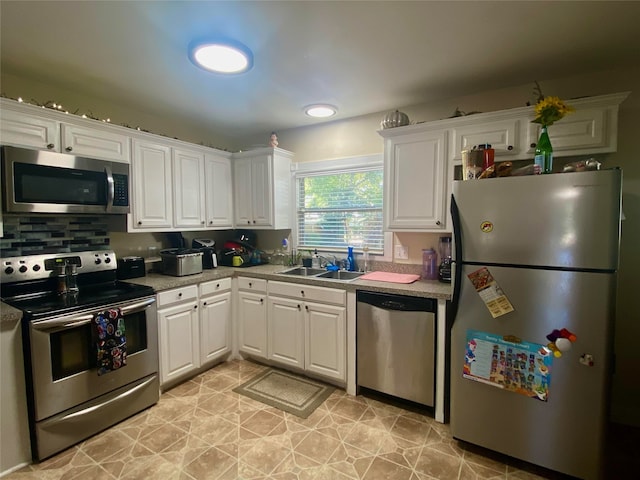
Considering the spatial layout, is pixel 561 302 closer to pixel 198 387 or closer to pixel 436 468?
pixel 436 468

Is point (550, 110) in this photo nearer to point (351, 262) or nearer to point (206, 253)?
point (351, 262)

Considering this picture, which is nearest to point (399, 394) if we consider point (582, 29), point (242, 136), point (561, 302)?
point (561, 302)

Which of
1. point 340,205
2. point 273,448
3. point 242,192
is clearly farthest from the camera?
point 242,192

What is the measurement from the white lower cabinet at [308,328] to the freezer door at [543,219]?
46.7 inches

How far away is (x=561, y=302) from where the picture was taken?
1.67m

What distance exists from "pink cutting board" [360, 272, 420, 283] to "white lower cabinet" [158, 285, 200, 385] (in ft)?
5.07

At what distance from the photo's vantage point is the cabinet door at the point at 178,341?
2609mm

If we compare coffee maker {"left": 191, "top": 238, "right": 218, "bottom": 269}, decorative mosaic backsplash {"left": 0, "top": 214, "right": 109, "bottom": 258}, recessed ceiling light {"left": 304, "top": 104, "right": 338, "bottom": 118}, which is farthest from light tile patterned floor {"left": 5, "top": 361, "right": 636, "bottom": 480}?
recessed ceiling light {"left": 304, "top": 104, "right": 338, "bottom": 118}

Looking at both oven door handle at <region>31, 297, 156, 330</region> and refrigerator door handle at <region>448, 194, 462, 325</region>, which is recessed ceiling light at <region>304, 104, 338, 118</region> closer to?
refrigerator door handle at <region>448, 194, 462, 325</region>

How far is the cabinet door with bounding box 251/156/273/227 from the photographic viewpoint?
136 inches

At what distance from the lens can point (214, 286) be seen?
3037mm

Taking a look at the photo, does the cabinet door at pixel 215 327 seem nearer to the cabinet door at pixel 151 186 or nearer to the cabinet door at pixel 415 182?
the cabinet door at pixel 151 186

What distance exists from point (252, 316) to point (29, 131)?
2216 millimetres

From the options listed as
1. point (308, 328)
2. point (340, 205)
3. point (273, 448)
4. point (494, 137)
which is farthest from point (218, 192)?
point (494, 137)
